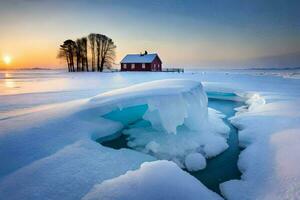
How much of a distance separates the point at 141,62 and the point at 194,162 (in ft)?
128

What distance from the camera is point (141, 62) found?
139ft

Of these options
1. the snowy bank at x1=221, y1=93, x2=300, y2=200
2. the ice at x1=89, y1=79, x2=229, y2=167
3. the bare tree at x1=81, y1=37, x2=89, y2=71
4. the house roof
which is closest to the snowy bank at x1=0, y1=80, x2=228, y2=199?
the ice at x1=89, y1=79, x2=229, y2=167

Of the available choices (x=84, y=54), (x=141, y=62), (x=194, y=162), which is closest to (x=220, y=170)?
(x=194, y=162)

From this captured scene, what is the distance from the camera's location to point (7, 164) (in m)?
3.16

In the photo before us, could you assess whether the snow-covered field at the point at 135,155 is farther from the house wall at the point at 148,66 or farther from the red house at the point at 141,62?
the red house at the point at 141,62

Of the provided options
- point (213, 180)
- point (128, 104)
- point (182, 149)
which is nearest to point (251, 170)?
point (213, 180)

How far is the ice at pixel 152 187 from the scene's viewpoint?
2.66m

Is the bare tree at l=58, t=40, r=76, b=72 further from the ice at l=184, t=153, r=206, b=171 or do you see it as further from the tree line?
the ice at l=184, t=153, r=206, b=171

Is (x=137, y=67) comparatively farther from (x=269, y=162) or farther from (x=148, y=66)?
(x=269, y=162)

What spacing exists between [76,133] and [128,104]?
4.95ft

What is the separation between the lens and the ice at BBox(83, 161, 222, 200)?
266 cm

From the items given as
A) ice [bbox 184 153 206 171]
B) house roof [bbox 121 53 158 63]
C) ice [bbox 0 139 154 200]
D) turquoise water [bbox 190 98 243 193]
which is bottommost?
turquoise water [bbox 190 98 243 193]

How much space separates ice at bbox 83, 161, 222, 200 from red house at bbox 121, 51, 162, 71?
39.4 m

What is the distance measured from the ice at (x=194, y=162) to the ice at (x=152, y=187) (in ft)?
3.97
